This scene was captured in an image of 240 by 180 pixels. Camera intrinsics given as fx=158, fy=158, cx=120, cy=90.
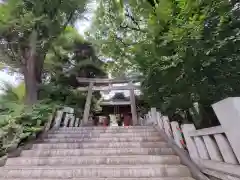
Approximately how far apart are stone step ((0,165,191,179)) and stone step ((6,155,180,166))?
0.20 m

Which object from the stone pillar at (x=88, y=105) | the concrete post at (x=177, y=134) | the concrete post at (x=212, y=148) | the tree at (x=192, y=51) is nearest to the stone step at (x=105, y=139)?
the concrete post at (x=177, y=134)

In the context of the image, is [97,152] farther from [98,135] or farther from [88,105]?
[88,105]

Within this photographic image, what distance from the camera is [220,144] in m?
1.56

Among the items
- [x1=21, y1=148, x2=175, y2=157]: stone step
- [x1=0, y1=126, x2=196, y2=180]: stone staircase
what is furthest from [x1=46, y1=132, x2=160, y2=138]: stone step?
[x1=21, y1=148, x2=175, y2=157]: stone step

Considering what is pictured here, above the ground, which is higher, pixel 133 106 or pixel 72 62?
pixel 72 62

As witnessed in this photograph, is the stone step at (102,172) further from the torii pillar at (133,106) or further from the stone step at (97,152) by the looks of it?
the torii pillar at (133,106)

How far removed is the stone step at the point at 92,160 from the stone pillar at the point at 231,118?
1.31 m

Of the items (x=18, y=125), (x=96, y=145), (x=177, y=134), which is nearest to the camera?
(x=177, y=134)

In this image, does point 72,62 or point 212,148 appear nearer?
point 212,148

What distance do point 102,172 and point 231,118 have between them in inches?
69.4

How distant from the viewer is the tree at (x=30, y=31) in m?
5.20

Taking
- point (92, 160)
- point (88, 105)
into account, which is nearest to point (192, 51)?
point (92, 160)

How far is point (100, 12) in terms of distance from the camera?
542 cm

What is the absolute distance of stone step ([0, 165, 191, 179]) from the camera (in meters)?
2.16
